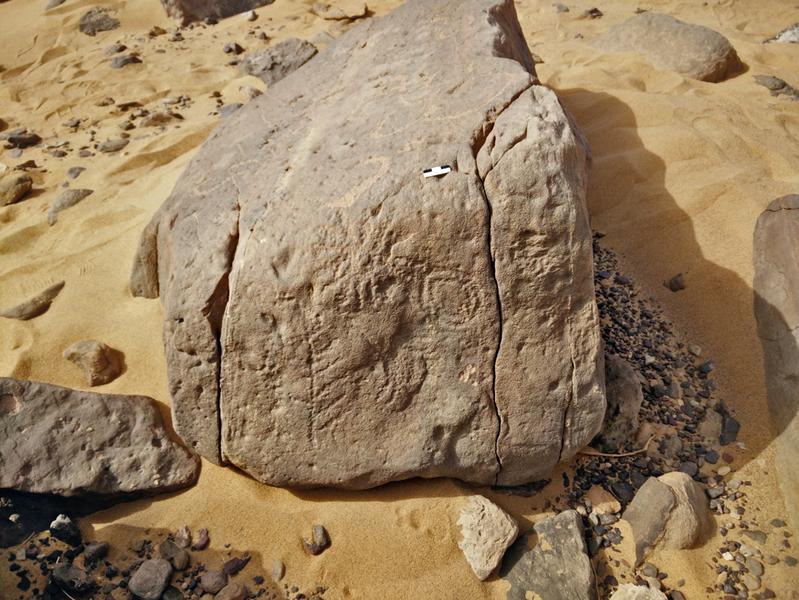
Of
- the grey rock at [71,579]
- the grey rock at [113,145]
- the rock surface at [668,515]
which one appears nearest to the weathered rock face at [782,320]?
the rock surface at [668,515]

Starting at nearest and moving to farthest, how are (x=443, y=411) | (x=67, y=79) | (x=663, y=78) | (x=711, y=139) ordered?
(x=443, y=411) < (x=711, y=139) < (x=663, y=78) < (x=67, y=79)

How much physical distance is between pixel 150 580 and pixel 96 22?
19.6 feet

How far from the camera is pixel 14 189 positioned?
3.87 meters

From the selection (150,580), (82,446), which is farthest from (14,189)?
(150,580)

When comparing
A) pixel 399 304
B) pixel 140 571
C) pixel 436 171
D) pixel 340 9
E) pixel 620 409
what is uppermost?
pixel 436 171

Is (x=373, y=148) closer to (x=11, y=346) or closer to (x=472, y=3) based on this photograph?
(x=472, y=3)

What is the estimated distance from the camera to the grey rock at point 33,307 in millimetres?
2928

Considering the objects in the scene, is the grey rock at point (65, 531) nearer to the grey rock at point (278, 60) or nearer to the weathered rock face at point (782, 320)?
the weathered rock face at point (782, 320)

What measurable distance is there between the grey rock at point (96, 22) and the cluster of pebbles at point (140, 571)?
559 centimetres

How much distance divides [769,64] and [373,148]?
13.2ft

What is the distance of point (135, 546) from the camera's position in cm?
211

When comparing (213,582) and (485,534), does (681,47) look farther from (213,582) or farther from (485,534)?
(213,582)

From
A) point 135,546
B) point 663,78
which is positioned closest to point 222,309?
point 135,546

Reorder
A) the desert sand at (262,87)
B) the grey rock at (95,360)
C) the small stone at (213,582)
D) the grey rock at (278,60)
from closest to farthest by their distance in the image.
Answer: the small stone at (213,582)
the desert sand at (262,87)
the grey rock at (95,360)
the grey rock at (278,60)
